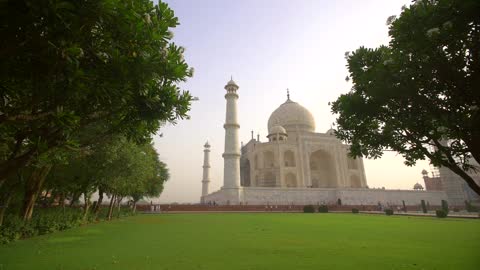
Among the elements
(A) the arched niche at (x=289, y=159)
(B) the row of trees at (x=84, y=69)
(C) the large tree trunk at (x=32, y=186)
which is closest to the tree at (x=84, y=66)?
(B) the row of trees at (x=84, y=69)

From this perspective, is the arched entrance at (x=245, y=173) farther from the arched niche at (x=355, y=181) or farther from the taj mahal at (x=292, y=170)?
the arched niche at (x=355, y=181)

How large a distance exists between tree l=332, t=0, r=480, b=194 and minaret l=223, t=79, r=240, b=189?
1134 inches

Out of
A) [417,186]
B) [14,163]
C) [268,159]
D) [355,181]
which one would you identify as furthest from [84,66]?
[417,186]

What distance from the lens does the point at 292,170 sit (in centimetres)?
4903

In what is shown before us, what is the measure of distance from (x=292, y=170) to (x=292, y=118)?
10996 millimetres

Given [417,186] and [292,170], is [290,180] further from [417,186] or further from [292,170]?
Result: [417,186]

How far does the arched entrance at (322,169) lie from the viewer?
5241cm

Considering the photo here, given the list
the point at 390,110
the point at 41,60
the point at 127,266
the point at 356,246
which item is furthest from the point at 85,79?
the point at 356,246

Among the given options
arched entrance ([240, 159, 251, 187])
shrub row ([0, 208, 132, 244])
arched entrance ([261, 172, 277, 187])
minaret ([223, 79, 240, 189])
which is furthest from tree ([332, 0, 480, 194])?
arched entrance ([240, 159, 251, 187])

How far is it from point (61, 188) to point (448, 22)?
773 inches

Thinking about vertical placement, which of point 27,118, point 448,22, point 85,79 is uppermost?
point 448,22

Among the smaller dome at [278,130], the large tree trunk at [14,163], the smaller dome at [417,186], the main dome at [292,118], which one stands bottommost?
the large tree trunk at [14,163]

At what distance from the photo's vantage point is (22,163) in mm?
5621

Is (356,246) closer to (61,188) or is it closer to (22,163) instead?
(22,163)
